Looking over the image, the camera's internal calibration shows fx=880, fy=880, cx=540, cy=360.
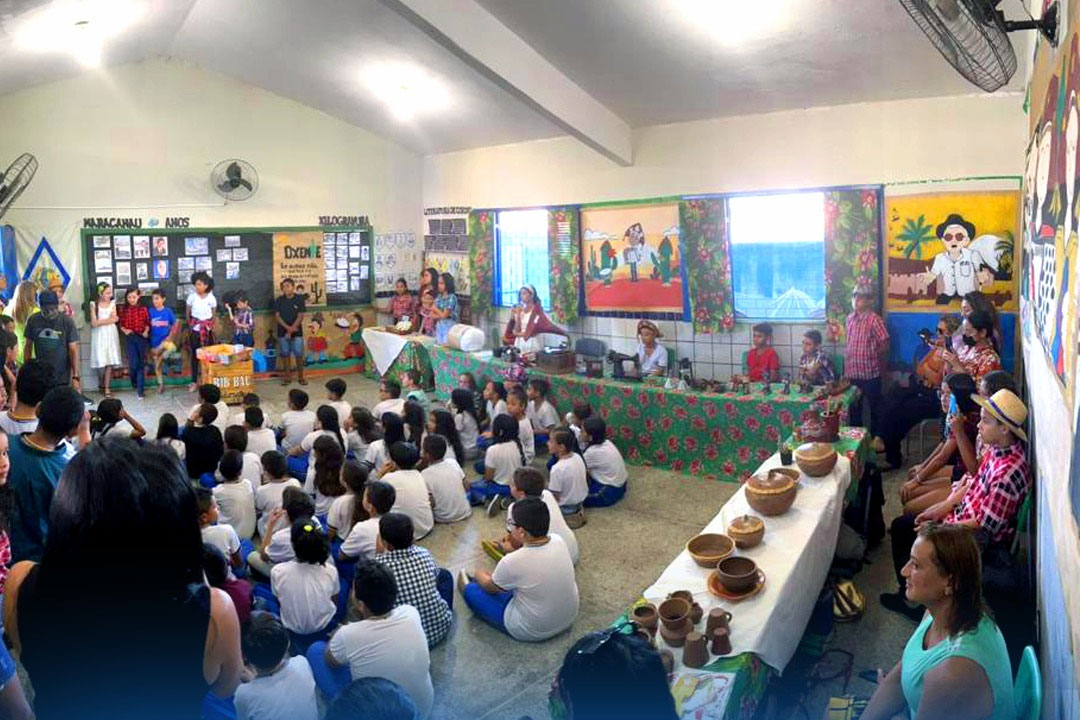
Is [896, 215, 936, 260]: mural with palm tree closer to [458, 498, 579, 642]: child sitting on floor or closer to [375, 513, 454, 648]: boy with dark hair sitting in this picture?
[458, 498, 579, 642]: child sitting on floor

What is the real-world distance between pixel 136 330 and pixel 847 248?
789cm

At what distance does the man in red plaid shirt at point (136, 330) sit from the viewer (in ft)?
33.8

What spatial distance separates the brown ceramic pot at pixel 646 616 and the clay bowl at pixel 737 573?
31 cm

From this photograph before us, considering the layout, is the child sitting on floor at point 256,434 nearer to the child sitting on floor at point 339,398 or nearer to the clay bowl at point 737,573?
the child sitting on floor at point 339,398

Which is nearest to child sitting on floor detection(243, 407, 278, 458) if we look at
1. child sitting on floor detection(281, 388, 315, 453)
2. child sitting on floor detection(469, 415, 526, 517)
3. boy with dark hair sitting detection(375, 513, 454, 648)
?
child sitting on floor detection(281, 388, 315, 453)

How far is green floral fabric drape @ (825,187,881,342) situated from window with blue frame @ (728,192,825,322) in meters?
0.13

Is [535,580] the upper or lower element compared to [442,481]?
lower

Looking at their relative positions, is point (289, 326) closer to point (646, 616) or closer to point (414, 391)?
point (414, 391)

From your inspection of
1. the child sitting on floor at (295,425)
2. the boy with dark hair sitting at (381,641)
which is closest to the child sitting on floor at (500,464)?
the child sitting on floor at (295,425)

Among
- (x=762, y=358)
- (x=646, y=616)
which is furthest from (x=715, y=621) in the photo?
(x=762, y=358)

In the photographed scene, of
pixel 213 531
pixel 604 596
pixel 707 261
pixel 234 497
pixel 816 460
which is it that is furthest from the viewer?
pixel 707 261

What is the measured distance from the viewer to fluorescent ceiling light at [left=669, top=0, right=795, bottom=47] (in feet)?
18.8

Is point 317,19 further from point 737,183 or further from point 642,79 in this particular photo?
point 737,183

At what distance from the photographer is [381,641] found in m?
3.47
